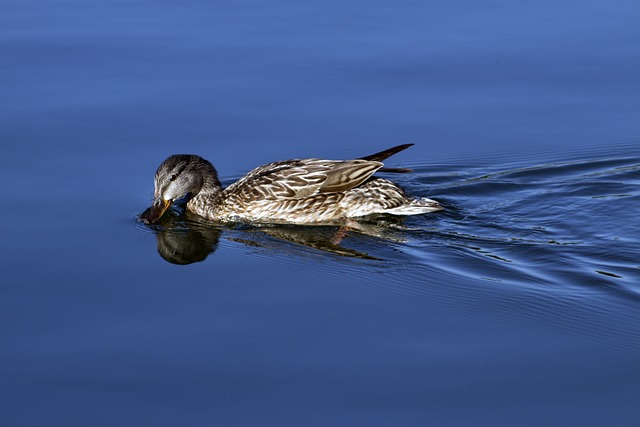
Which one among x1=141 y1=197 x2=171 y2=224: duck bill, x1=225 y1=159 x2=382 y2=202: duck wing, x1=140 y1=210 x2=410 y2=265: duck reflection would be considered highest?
x1=225 y1=159 x2=382 y2=202: duck wing

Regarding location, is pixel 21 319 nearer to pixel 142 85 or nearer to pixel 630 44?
pixel 142 85

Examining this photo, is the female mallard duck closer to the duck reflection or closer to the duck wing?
the duck wing

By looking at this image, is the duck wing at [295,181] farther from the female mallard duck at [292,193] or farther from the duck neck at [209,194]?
the duck neck at [209,194]

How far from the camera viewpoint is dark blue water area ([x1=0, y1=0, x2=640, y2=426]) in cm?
668

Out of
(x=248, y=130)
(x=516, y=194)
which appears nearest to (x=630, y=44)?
(x=516, y=194)

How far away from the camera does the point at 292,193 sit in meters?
10.7

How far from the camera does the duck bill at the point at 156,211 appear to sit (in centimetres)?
1030

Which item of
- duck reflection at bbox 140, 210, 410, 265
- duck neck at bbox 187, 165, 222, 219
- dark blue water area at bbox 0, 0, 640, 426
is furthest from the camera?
duck neck at bbox 187, 165, 222, 219

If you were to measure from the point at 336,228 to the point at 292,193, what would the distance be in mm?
594

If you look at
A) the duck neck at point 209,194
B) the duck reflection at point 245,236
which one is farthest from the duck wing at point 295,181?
the duck reflection at point 245,236

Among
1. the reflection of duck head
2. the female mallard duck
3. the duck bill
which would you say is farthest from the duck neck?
the duck bill

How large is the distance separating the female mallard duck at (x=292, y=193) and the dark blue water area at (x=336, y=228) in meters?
0.23

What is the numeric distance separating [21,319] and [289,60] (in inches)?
248

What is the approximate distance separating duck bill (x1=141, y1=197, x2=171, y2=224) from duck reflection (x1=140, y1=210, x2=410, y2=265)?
0.13 ft
